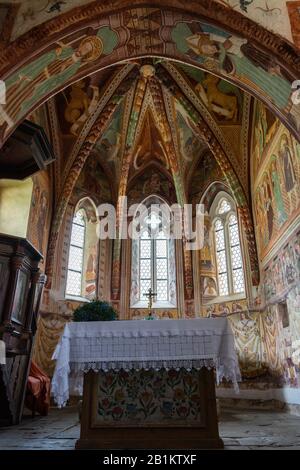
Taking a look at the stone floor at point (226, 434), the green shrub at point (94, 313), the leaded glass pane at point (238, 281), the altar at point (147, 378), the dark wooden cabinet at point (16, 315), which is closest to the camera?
the altar at point (147, 378)

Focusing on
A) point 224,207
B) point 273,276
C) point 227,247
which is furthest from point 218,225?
point 273,276

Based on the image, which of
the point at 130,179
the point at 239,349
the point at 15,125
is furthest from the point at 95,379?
the point at 130,179

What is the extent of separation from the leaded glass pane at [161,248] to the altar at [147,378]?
32.1 feet

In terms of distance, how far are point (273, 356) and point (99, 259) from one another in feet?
22.2

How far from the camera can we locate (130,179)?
15.0 m

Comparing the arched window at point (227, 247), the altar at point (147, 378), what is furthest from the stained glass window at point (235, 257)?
the altar at point (147, 378)

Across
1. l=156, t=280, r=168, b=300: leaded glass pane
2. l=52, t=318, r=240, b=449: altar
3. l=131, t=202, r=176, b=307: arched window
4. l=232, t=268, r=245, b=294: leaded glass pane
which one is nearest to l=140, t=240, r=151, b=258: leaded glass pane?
l=131, t=202, r=176, b=307: arched window

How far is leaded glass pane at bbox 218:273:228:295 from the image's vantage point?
12773 millimetres

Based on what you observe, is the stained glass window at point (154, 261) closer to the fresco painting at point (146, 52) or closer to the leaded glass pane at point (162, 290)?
the leaded glass pane at point (162, 290)

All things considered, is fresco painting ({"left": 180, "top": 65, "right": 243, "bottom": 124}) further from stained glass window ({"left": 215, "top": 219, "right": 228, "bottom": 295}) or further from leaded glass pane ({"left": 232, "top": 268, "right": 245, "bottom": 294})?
leaded glass pane ({"left": 232, "top": 268, "right": 245, "bottom": 294})

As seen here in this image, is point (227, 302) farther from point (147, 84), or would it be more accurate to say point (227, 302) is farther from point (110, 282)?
point (147, 84)

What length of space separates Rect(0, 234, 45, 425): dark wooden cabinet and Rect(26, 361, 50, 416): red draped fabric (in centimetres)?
90

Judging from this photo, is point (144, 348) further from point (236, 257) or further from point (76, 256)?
point (76, 256)

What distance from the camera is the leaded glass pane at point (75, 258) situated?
1306 centimetres
